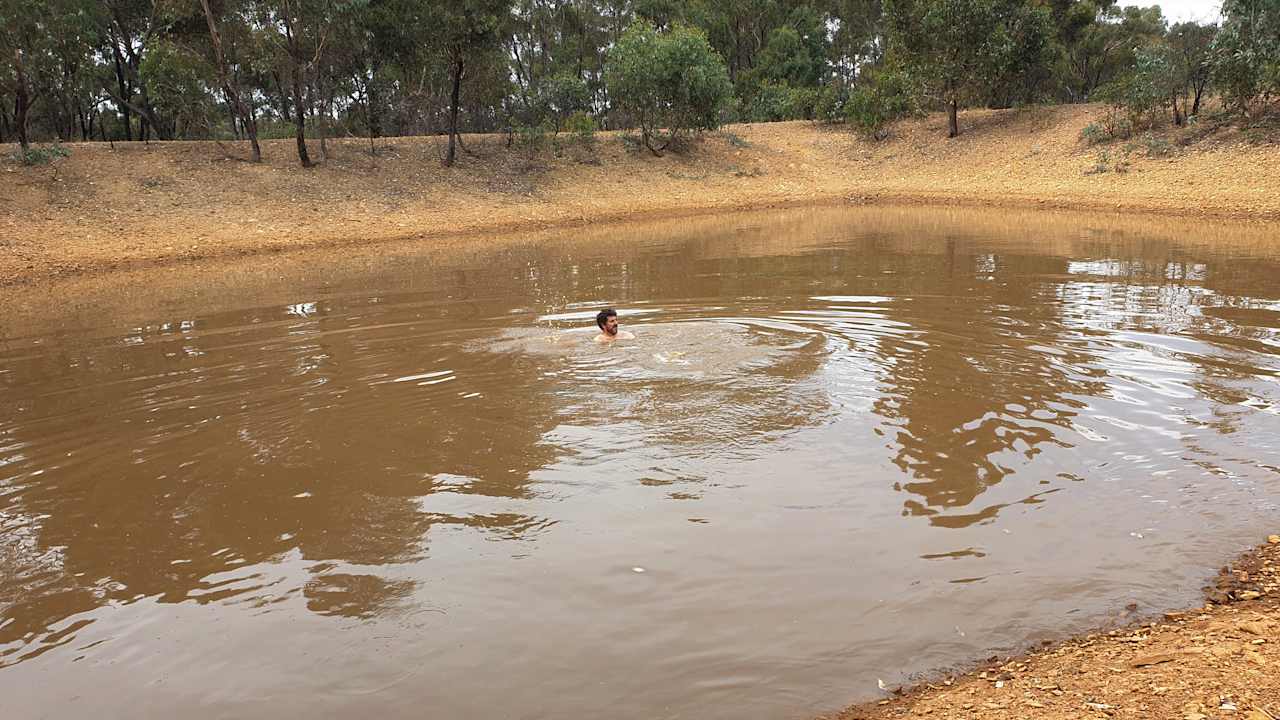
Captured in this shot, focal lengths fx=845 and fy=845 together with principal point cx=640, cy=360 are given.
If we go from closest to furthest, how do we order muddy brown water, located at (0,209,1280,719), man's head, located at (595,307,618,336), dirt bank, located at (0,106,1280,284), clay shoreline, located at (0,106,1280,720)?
muddy brown water, located at (0,209,1280,719), man's head, located at (595,307,618,336), clay shoreline, located at (0,106,1280,720), dirt bank, located at (0,106,1280,284)

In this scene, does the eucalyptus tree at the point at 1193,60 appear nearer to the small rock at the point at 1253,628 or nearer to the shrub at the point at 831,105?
the shrub at the point at 831,105

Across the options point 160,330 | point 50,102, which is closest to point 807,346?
point 160,330

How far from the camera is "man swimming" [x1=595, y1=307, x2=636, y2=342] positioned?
38.8ft

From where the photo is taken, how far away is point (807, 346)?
1159 centimetres

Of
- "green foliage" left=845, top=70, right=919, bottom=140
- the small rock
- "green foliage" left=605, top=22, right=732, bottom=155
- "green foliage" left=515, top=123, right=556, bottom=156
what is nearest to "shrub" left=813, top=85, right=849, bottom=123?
"green foliage" left=845, top=70, right=919, bottom=140

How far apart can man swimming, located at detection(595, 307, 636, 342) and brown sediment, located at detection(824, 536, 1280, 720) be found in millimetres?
7916

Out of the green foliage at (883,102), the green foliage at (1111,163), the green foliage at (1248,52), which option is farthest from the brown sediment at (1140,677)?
the green foliage at (883,102)

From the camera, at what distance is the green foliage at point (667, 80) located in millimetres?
39438

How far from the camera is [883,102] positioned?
143 ft

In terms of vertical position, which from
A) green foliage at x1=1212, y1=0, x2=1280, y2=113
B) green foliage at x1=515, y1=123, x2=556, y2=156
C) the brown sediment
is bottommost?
the brown sediment

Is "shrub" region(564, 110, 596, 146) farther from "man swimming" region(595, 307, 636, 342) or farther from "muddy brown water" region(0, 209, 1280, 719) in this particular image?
"man swimming" region(595, 307, 636, 342)

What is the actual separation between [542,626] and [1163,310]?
465 inches

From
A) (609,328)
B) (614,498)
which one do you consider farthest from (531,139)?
(614,498)

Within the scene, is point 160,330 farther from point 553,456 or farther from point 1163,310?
point 1163,310
